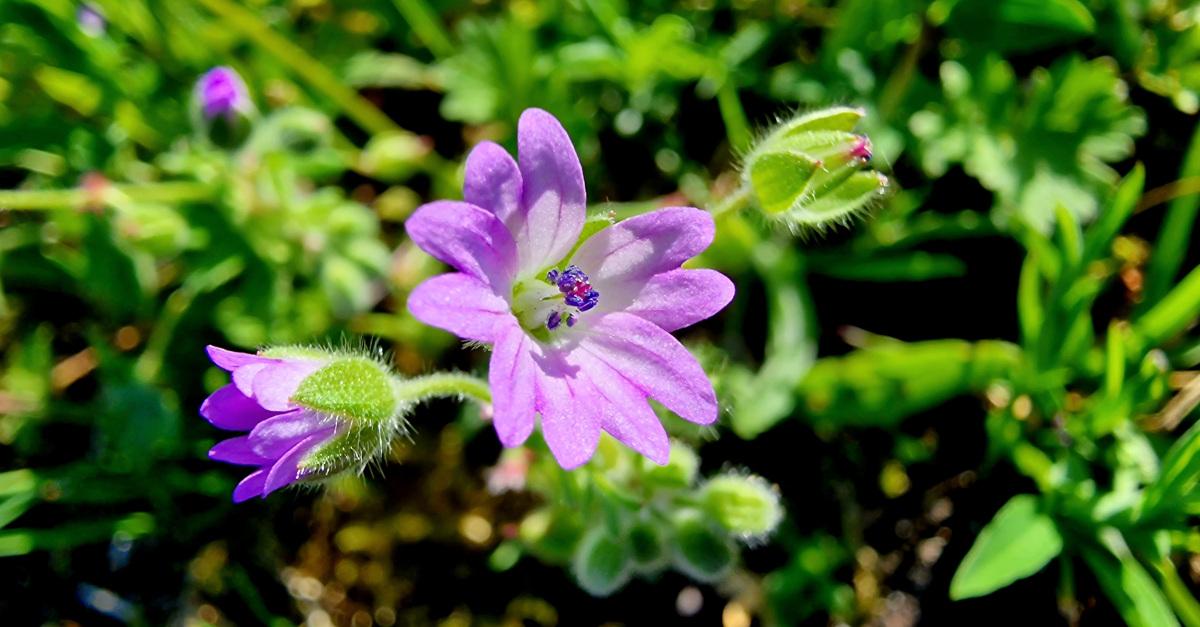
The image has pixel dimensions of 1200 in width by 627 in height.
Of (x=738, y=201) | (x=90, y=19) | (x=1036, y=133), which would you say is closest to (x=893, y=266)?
(x=1036, y=133)

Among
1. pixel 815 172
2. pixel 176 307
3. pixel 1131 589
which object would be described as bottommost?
pixel 176 307

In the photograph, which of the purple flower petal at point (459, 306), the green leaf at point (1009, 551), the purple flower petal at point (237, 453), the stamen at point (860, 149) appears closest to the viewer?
the purple flower petal at point (459, 306)

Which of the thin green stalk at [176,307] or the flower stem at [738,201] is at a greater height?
the flower stem at [738,201]

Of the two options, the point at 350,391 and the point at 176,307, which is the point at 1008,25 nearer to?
the point at 350,391

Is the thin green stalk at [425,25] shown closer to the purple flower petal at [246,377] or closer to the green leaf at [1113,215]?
the purple flower petal at [246,377]

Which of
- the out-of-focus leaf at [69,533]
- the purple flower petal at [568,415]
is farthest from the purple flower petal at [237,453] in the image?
the out-of-focus leaf at [69,533]

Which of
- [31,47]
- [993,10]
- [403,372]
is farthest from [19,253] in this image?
[993,10]

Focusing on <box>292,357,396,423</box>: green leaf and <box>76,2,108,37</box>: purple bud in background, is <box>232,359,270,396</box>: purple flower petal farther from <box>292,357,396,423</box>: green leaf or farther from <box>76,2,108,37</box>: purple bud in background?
<box>76,2,108,37</box>: purple bud in background

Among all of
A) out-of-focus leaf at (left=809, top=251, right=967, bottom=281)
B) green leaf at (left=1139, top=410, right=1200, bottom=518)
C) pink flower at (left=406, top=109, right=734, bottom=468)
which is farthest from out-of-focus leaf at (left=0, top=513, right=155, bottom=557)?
green leaf at (left=1139, top=410, right=1200, bottom=518)
